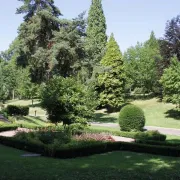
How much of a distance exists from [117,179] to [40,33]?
34.3m

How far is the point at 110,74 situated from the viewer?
49.9 m

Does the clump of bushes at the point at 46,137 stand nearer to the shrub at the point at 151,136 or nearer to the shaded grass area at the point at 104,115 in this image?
the shrub at the point at 151,136

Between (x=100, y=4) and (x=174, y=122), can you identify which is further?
(x=100, y=4)

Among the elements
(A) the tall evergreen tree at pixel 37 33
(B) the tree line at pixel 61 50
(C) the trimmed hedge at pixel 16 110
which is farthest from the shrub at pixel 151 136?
(C) the trimmed hedge at pixel 16 110

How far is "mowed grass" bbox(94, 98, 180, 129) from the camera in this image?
1490 inches

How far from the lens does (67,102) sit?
22688mm

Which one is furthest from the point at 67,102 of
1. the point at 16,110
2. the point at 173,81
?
the point at 173,81

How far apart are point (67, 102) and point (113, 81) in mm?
27242

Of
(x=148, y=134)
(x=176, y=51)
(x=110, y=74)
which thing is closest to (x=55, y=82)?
(x=148, y=134)

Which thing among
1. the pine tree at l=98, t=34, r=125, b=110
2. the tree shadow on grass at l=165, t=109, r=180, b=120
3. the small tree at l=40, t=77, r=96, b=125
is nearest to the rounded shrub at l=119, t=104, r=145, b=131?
the small tree at l=40, t=77, r=96, b=125

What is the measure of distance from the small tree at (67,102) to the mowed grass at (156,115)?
1528 centimetres

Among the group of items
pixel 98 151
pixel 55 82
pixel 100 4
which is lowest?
Result: pixel 98 151

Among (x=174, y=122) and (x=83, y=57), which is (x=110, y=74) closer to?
(x=83, y=57)

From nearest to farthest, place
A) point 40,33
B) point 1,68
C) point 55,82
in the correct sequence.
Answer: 1. point 55,82
2. point 40,33
3. point 1,68
